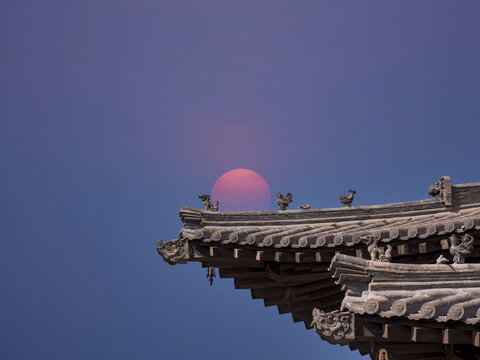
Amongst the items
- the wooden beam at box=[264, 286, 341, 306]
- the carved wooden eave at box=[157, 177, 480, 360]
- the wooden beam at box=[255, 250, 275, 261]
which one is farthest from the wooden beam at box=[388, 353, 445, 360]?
the wooden beam at box=[264, 286, 341, 306]

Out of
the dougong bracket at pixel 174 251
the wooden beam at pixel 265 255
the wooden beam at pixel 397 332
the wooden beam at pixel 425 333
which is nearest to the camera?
the wooden beam at pixel 425 333

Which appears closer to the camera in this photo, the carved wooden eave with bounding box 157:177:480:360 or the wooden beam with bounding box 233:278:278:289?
the carved wooden eave with bounding box 157:177:480:360

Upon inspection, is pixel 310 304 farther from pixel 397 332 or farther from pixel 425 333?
pixel 425 333

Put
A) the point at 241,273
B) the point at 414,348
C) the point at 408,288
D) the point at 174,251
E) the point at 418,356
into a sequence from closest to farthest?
the point at 408,288 < the point at 414,348 < the point at 418,356 < the point at 174,251 < the point at 241,273

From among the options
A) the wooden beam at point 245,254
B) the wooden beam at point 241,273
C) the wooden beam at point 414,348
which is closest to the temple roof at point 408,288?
the wooden beam at point 414,348

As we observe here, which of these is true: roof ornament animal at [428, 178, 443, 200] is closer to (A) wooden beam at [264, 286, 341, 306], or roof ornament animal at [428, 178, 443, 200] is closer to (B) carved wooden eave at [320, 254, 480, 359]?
(A) wooden beam at [264, 286, 341, 306]

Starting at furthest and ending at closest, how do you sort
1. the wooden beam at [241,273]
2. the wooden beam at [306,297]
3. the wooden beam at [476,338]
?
the wooden beam at [306,297]
the wooden beam at [241,273]
the wooden beam at [476,338]

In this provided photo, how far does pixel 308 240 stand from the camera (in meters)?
11.0

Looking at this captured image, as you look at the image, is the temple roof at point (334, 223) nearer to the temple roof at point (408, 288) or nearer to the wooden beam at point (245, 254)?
the wooden beam at point (245, 254)

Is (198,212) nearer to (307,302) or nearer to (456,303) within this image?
(307,302)

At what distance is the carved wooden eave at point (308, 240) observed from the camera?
10500mm

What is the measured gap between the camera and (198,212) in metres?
12.4

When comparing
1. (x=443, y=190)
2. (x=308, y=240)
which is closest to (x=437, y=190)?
(x=443, y=190)

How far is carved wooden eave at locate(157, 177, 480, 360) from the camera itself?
10.5 meters
